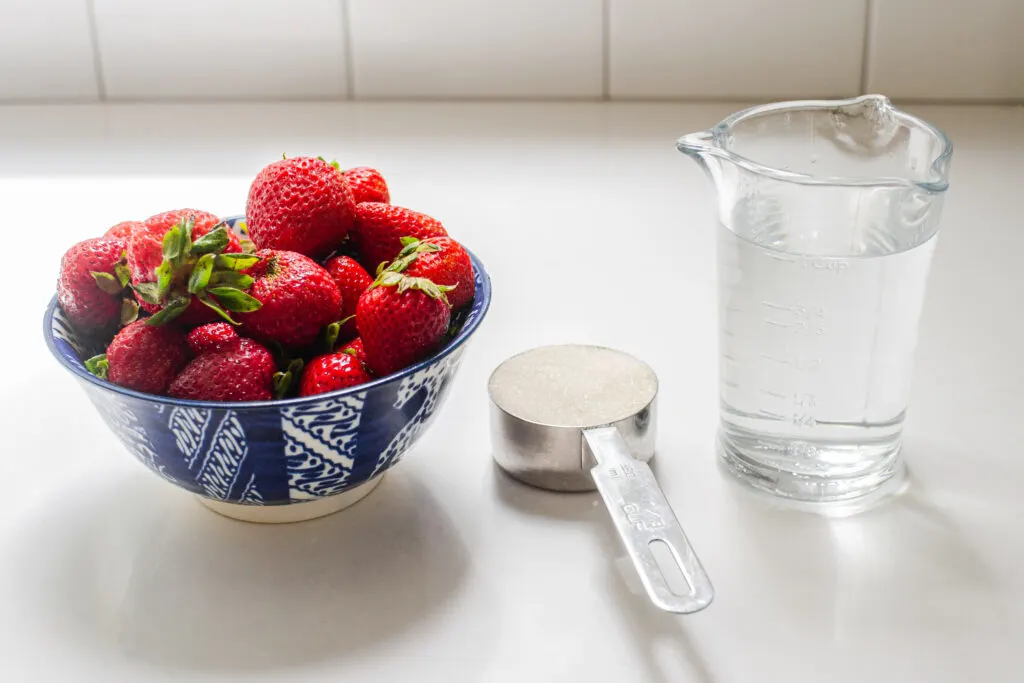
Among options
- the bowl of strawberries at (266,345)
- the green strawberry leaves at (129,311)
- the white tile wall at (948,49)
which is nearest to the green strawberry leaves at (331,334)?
the bowl of strawberries at (266,345)

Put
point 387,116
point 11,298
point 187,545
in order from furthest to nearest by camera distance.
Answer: point 387,116, point 11,298, point 187,545

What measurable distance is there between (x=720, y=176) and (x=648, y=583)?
8.8 inches

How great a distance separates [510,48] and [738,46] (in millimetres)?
270

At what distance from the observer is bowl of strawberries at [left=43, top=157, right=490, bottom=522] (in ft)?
1.75

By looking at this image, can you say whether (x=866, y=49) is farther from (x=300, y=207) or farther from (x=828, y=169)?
(x=300, y=207)

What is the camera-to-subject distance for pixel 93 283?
587mm

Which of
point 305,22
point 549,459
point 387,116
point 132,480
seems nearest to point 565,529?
point 549,459

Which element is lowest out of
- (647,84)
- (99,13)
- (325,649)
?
(325,649)

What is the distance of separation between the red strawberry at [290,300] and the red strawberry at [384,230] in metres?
0.06

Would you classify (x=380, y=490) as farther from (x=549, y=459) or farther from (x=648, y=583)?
(x=648, y=583)

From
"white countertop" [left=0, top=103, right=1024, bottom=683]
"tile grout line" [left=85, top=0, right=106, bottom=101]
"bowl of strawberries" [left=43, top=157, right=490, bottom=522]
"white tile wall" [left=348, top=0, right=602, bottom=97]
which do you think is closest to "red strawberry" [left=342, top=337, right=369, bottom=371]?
"bowl of strawberries" [left=43, top=157, right=490, bottom=522]

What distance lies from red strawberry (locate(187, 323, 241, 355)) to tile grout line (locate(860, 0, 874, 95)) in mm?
1010

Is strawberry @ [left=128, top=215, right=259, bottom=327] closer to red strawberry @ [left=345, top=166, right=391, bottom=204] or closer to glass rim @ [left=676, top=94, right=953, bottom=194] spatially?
red strawberry @ [left=345, top=166, right=391, bottom=204]

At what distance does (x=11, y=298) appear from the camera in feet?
2.99
